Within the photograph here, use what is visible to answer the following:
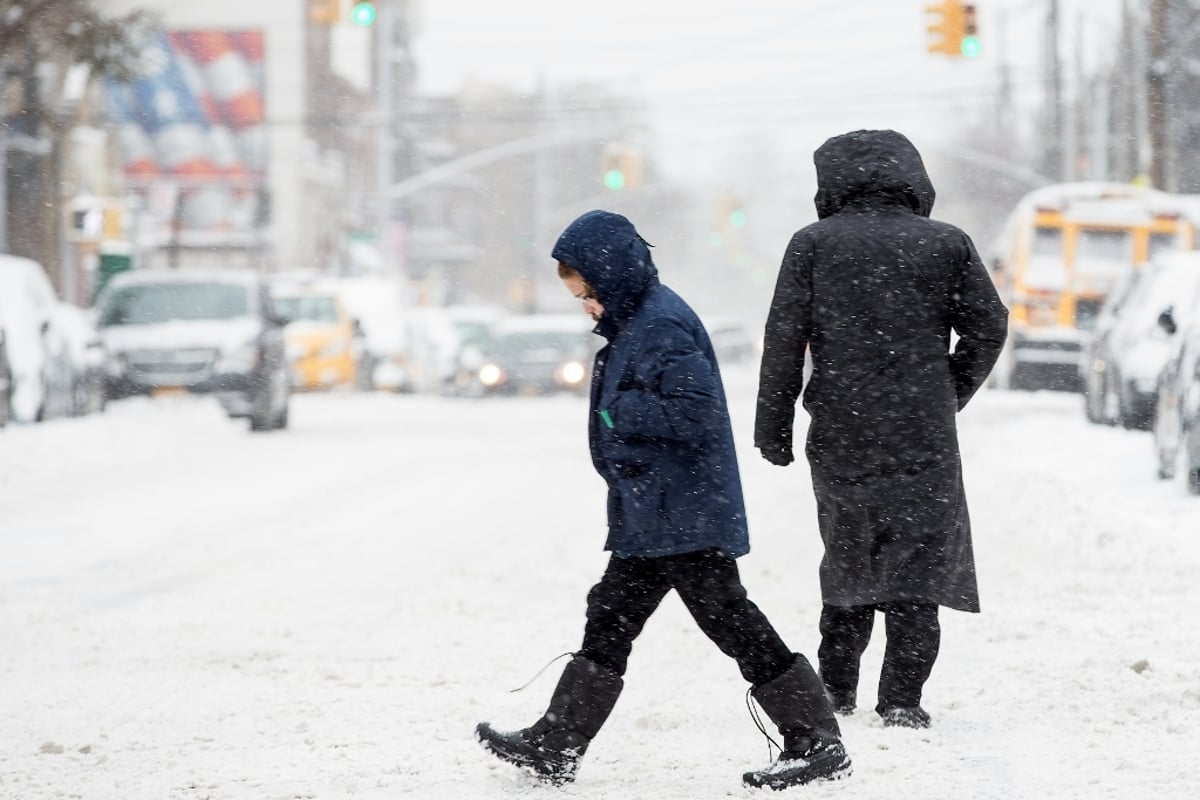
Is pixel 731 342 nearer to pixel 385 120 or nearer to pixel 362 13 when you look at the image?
pixel 385 120

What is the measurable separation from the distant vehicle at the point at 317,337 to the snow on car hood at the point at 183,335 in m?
7.53

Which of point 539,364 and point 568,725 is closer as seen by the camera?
point 568,725

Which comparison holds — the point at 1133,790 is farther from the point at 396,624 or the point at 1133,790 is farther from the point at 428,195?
the point at 428,195

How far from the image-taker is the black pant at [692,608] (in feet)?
16.6

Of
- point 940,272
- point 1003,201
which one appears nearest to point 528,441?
point 940,272

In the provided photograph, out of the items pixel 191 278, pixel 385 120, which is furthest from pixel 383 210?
pixel 191 278

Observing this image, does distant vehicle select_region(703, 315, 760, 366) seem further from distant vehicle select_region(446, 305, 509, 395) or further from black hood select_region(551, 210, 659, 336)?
black hood select_region(551, 210, 659, 336)

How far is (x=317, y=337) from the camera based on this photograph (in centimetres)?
2906

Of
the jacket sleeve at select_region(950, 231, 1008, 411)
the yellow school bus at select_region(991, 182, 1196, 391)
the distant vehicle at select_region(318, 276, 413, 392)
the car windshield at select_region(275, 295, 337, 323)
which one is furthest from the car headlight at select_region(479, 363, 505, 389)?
the jacket sleeve at select_region(950, 231, 1008, 411)

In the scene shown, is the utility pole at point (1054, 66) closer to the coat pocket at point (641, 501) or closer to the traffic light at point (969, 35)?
the traffic light at point (969, 35)

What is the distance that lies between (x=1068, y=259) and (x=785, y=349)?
26851 millimetres

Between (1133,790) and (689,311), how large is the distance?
1584 millimetres

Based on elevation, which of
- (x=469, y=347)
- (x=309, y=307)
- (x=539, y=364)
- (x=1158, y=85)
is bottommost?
(x=539, y=364)

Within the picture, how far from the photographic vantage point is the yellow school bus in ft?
102
